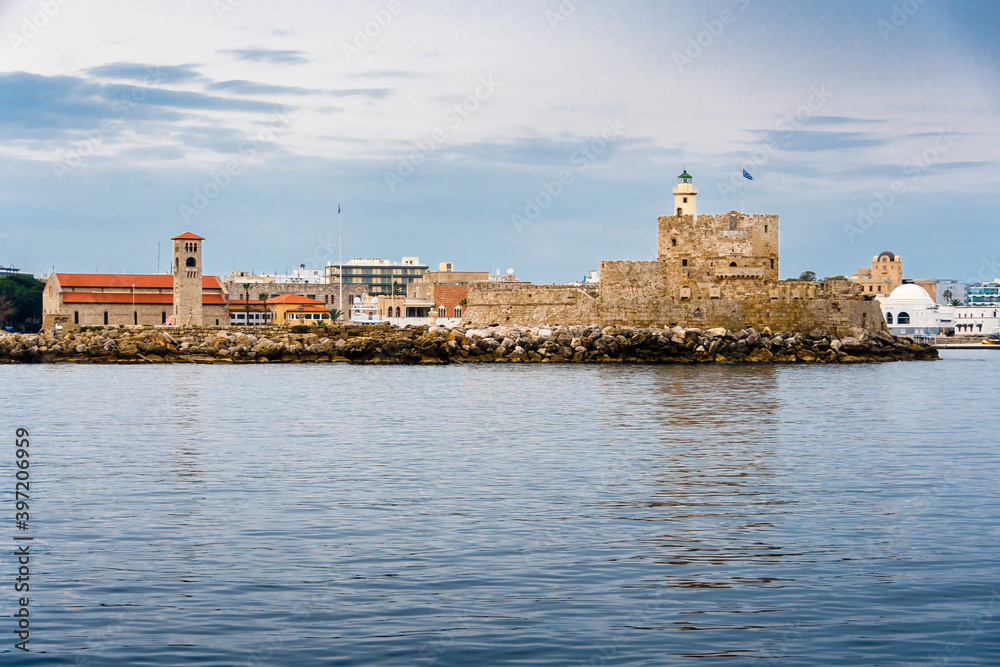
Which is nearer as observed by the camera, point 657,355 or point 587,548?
point 587,548

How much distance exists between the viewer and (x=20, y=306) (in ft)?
221

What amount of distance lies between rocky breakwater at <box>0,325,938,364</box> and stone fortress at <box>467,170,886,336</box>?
0.91 m

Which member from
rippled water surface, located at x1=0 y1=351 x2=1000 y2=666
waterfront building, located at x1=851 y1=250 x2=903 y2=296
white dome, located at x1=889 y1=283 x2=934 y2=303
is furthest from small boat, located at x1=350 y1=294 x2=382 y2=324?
waterfront building, located at x1=851 y1=250 x2=903 y2=296

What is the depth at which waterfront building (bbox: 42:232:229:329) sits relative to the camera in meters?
60.3

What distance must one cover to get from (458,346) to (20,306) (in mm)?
36292

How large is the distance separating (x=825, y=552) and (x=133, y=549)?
542cm

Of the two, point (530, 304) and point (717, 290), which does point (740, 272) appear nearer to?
point (717, 290)

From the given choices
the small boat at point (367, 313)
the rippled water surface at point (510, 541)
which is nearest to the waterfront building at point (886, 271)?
the small boat at point (367, 313)

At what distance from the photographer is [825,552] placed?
859 cm

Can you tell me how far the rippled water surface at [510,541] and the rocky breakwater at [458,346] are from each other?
2202cm

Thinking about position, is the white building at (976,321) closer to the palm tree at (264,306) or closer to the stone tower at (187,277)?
the palm tree at (264,306)

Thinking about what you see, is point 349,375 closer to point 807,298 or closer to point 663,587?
point 807,298

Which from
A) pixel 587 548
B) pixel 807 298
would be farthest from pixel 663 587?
pixel 807 298

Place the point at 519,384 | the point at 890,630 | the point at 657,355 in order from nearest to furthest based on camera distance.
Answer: the point at 890,630
the point at 519,384
the point at 657,355
